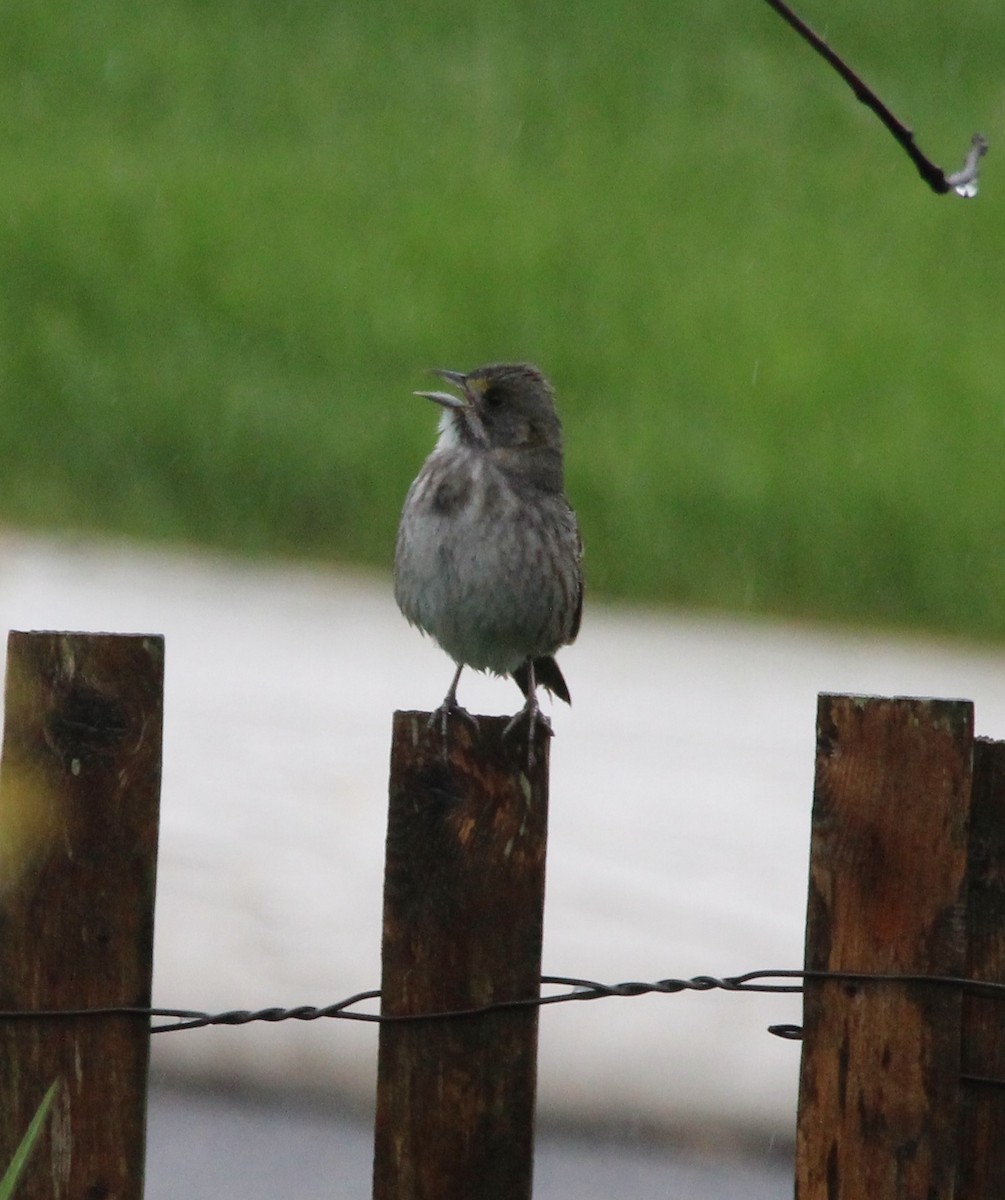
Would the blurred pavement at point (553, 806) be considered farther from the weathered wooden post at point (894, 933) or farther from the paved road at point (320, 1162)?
the weathered wooden post at point (894, 933)

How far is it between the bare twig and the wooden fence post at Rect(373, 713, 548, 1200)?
3.69 ft

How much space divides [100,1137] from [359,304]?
12.0 meters

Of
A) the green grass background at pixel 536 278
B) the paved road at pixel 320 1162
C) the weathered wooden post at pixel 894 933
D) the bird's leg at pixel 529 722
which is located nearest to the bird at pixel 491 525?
the bird's leg at pixel 529 722

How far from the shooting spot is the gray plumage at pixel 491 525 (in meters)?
4.75

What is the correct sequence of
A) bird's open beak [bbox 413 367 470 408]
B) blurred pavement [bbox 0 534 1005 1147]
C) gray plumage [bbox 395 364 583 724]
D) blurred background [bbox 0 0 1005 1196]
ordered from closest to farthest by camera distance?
gray plumage [bbox 395 364 583 724], bird's open beak [bbox 413 367 470 408], blurred pavement [bbox 0 534 1005 1147], blurred background [bbox 0 0 1005 1196]

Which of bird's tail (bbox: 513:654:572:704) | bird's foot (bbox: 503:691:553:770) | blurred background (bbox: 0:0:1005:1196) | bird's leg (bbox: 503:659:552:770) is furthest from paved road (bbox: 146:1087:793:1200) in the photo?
bird's foot (bbox: 503:691:553:770)

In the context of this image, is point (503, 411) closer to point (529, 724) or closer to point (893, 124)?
point (529, 724)

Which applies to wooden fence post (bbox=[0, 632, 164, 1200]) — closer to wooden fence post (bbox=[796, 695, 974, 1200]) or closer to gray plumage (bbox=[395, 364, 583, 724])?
wooden fence post (bbox=[796, 695, 974, 1200])

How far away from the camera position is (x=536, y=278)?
595 inches

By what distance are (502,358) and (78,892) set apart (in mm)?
10670

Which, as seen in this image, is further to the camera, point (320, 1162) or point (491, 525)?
point (320, 1162)

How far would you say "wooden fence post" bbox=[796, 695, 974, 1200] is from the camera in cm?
312

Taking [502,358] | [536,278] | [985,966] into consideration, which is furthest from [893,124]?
[536,278]

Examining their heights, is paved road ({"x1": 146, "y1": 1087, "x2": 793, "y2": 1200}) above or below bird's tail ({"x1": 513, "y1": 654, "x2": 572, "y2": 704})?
below
